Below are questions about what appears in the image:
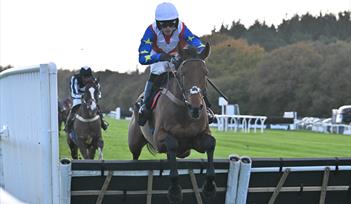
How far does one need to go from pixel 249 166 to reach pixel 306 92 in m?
51.6

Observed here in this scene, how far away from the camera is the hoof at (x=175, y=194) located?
586 centimetres

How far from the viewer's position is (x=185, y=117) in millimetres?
6680

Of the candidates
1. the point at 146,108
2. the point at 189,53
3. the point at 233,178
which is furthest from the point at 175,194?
the point at 146,108

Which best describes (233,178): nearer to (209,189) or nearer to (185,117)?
(209,189)

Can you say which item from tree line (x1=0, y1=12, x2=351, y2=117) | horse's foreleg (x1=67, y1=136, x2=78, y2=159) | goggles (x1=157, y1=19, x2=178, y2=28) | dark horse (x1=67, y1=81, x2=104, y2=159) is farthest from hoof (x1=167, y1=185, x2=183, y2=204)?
tree line (x1=0, y1=12, x2=351, y2=117)

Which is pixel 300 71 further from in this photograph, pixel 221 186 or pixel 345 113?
pixel 221 186

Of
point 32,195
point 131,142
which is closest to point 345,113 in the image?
point 131,142

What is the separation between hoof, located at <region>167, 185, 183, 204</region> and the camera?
5855mm

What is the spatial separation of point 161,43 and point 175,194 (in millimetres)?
2151

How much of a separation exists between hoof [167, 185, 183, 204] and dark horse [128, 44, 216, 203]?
3 cm

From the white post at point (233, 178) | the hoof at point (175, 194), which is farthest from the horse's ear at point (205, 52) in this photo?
the hoof at point (175, 194)

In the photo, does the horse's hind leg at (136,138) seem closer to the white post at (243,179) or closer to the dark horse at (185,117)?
the dark horse at (185,117)

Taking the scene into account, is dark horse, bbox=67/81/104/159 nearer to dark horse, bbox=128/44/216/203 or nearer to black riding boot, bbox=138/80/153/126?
black riding boot, bbox=138/80/153/126

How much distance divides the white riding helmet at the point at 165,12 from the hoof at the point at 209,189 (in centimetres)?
206
